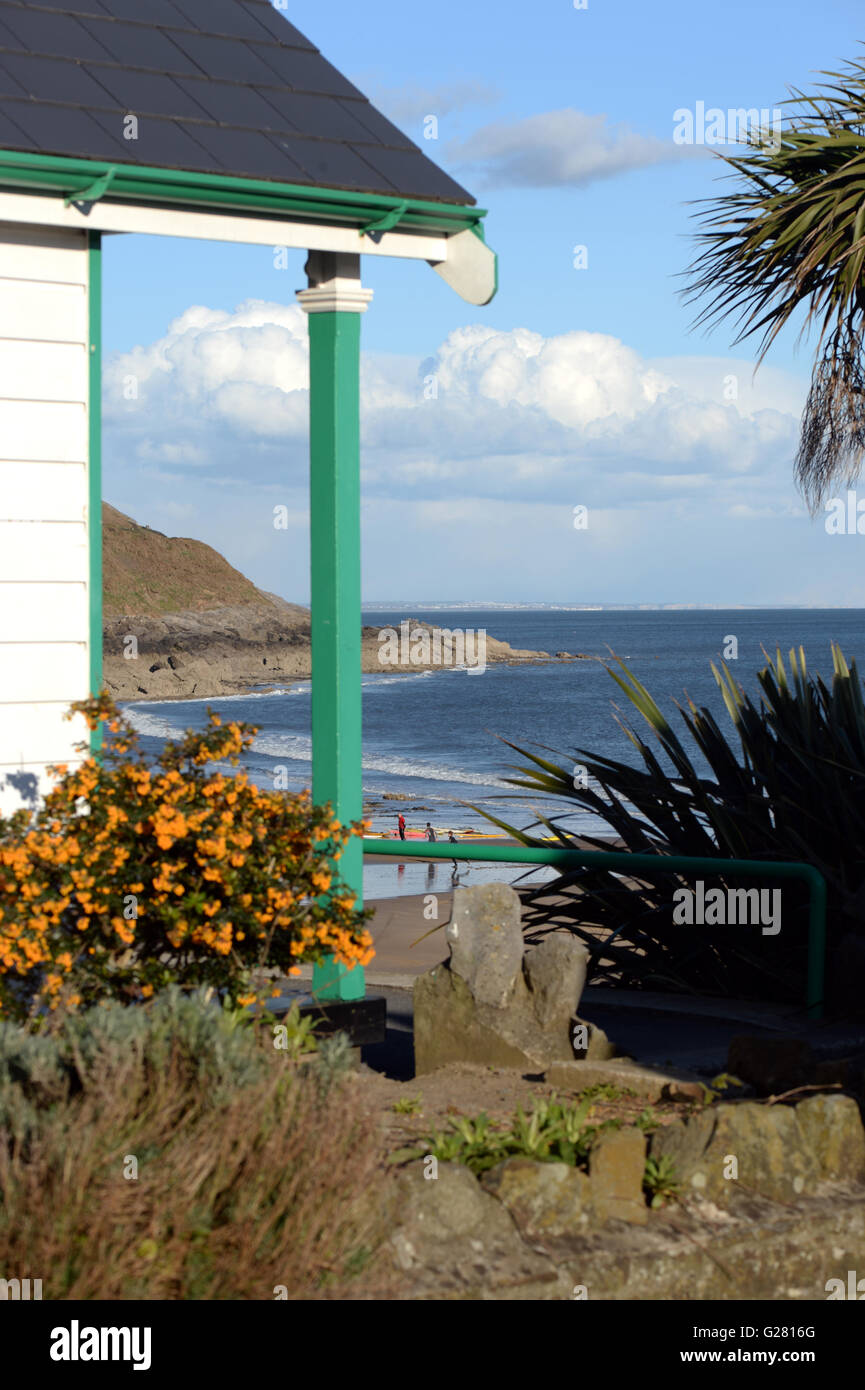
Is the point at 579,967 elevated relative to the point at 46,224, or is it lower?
lower

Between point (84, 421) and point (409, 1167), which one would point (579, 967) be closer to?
point (409, 1167)

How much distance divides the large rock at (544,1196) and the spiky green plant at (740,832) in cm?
302

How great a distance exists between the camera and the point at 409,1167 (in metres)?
3.75

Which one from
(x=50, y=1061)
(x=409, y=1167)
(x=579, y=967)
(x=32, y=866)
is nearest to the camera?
(x=50, y=1061)

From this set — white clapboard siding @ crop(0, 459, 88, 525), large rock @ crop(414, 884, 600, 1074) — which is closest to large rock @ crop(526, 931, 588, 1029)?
large rock @ crop(414, 884, 600, 1074)

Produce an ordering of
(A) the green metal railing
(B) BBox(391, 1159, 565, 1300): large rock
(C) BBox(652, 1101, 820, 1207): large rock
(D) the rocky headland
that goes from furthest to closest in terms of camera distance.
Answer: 1. (D) the rocky headland
2. (A) the green metal railing
3. (C) BBox(652, 1101, 820, 1207): large rock
4. (B) BBox(391, 1159, 565, 1300): large rock

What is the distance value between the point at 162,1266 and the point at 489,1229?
878mm

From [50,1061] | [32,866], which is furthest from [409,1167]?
[32,866]

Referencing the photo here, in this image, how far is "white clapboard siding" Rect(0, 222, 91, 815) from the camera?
496 cm

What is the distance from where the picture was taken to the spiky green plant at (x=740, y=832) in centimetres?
704

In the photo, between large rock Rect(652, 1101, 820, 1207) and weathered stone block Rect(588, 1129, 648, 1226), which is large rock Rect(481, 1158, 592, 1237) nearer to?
weathered stone block Rect(588, 1129, 648, 1226)

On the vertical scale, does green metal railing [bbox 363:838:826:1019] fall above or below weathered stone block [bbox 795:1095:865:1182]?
above

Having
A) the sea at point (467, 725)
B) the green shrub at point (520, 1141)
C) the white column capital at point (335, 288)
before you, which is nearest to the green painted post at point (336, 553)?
the white column capital at point (335, 288)

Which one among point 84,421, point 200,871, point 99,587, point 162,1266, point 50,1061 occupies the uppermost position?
point 84,421
